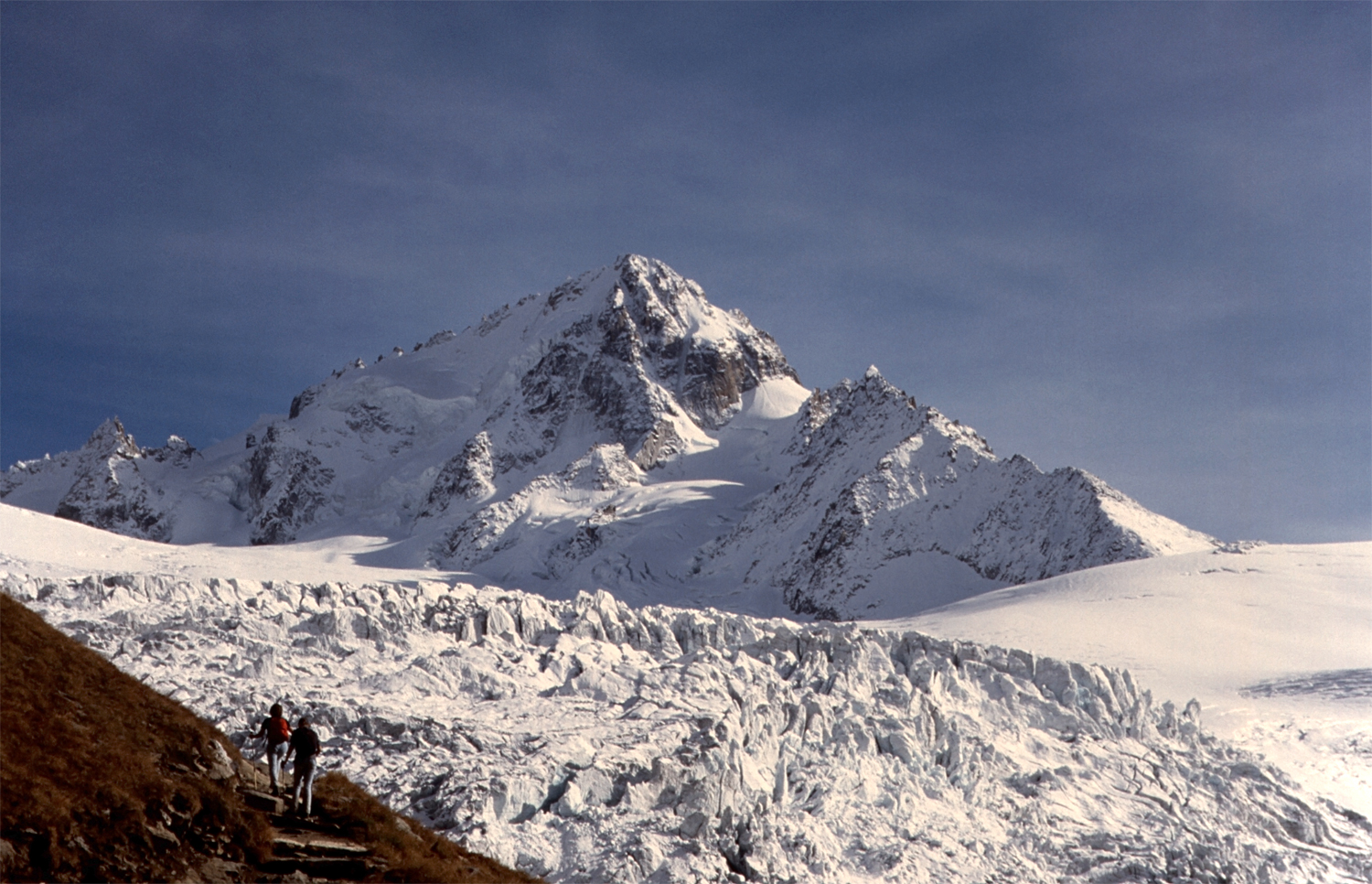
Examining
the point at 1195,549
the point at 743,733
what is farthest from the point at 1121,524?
the point at 743,733

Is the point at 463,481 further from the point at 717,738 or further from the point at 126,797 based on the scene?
the point at 126,797

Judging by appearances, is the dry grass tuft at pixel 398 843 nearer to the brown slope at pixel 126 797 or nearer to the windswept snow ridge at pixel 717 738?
the brown slope at pixel 126 797

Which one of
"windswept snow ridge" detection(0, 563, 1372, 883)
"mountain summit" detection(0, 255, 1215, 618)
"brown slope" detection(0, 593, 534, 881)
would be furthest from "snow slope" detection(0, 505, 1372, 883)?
"mountain summit" detection(0, 255, 1215, 618)

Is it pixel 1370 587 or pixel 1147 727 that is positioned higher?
pixel 1370 587

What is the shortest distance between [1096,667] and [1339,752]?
12.3m

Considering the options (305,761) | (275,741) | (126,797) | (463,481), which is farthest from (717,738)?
(463,481)

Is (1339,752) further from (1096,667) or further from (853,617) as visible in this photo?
(853,617)

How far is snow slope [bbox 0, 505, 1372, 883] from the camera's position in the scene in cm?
4100

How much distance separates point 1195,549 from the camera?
132250mm

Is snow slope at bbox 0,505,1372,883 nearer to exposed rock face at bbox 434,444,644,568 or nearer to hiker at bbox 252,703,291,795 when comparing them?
hiker at bbox 252,703,291,795

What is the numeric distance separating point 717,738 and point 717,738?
0.04 m

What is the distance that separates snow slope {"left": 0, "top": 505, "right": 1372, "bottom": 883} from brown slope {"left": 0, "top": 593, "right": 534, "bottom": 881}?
18705 millimetres

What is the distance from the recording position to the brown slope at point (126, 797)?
16281mm

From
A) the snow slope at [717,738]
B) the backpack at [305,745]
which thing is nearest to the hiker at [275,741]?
the backpack at [305,745]
